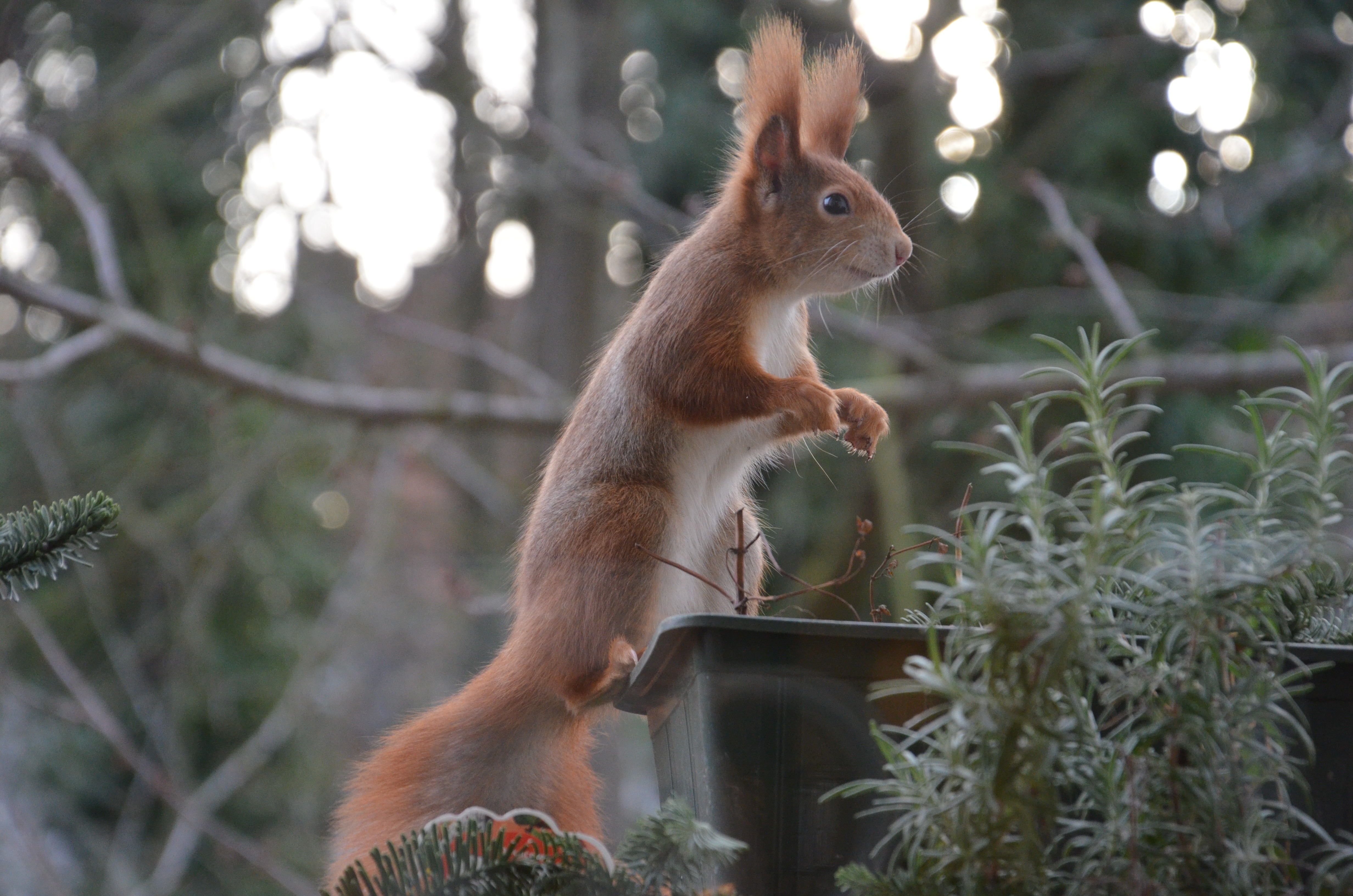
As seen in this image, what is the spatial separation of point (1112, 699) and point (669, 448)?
673 millimetres

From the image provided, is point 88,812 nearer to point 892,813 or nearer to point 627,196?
point 627,196

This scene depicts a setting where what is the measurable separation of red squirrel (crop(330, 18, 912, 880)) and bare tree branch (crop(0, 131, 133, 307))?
133cm

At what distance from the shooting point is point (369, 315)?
3055 millimetres

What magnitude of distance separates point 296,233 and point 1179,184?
247cm

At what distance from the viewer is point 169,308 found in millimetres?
2861

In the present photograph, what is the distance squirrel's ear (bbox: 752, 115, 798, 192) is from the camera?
50.7 inches

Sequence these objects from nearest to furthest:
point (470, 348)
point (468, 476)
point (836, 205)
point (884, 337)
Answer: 1. point (836, 205)
2. point (884, 337)
3. point (470, 348)
4. point (468, 476)

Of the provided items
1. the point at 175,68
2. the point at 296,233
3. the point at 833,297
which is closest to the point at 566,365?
the point at 296,233

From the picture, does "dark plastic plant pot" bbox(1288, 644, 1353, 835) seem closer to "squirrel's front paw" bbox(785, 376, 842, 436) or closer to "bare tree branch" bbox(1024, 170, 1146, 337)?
"squirrel's front paw" bbox(785, 376, 842, 436)

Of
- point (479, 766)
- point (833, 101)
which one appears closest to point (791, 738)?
point (479, 766)

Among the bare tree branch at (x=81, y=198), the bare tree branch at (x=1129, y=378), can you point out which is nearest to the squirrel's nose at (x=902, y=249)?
the bare tree branch at (x=1129, y=378)

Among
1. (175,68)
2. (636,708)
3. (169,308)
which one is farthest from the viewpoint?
(175,68)

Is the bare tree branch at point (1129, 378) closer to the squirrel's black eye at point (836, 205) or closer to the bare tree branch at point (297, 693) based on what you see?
the squirrel's black eye at point (836, 205)

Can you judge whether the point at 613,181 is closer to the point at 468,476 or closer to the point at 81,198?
the point at 81,198
